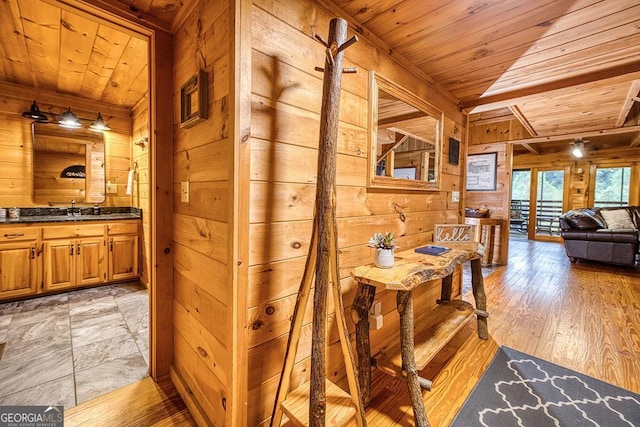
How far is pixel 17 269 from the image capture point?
2779 mm

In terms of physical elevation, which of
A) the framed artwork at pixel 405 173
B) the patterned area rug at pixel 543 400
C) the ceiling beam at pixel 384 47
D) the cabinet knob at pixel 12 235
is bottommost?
the patterned area rug at pixel 543 400

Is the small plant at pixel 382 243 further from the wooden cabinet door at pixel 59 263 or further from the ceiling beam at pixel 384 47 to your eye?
the wooden cabinet door at pixel 59 263

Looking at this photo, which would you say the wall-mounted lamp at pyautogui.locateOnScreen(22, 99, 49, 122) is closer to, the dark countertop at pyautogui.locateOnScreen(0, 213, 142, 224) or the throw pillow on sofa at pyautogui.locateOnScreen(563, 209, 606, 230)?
the dark countertop at pyautogui.locateOnScreen(0, 213, 142, 224)

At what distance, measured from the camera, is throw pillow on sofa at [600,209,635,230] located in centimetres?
466

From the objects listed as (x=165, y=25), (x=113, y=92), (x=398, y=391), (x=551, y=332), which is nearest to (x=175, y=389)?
(x=398, y=391)

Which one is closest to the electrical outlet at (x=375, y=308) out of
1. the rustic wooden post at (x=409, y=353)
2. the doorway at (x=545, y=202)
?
the rustic wooden post at (x=409, y=353)

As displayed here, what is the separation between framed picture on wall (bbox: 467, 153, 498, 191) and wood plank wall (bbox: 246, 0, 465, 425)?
14.3 ft

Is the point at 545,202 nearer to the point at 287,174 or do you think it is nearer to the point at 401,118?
the point at 401,118

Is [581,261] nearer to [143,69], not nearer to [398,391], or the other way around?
[398,391]

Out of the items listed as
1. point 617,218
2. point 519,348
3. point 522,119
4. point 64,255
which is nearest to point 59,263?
point 64,255

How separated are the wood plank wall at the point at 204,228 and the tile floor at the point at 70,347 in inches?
20.3

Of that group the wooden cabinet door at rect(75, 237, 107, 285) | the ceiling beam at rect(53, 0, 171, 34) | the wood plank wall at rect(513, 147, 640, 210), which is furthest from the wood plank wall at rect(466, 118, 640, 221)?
the wooden cabinet door at rect(75, 237, 107, 285)

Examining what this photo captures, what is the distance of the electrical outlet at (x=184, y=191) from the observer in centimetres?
150

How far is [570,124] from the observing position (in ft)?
14.2
